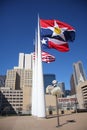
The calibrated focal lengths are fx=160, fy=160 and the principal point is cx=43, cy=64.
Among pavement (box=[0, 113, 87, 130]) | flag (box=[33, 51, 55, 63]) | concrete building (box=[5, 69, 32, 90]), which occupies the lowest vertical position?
pavement (box=[0, 113, 87, 130])

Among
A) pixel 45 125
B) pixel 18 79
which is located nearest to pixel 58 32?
pixel 45 125

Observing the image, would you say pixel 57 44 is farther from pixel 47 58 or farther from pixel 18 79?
pixel 18 79

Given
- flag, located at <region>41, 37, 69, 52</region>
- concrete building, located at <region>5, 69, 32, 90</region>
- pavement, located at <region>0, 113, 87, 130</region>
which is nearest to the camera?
pavement, located at <region>0, 113, 87, 130</region>

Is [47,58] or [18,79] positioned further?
Result: [18,79]

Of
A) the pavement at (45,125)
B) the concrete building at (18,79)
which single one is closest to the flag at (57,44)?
the pavement at (45,125)

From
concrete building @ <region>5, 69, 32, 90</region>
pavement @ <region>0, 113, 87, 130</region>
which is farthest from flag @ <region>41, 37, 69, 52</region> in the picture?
concrete building @ <region>5, 69, 32, 90</region>

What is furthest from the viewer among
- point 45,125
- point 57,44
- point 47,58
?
point 47,58

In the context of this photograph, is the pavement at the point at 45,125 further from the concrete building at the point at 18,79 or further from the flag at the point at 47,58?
the concrete building at the point at 18,79

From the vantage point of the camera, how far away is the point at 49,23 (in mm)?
21875

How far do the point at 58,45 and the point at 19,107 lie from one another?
11572 centimetres

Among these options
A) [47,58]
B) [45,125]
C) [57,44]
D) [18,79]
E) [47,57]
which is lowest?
[45,125]

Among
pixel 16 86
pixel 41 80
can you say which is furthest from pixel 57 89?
pixel 16 86

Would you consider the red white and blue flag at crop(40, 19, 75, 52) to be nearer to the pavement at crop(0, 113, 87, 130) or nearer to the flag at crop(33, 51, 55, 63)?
the flag at crop(33, 51, 55, 63)

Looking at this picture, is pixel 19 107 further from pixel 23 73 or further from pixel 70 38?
pixel 70 38
